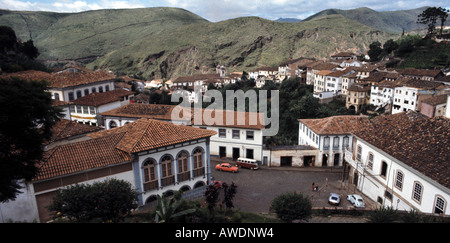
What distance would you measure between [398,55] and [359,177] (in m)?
60.8

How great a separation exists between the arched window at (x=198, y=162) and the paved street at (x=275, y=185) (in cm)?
316

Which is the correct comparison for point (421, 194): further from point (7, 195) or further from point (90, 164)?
point (7, 195)

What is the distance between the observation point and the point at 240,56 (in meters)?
132

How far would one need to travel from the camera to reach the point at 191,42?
5591 inches

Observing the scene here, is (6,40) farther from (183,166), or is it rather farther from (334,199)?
(334,199)

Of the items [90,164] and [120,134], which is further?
[120,134]

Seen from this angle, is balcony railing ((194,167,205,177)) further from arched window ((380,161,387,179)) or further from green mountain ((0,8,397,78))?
green mountain ((0,8,397,78))

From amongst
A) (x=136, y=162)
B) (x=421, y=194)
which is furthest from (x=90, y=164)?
(x=421, y=194)

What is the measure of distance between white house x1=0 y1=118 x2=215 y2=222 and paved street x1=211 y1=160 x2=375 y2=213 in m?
3.39

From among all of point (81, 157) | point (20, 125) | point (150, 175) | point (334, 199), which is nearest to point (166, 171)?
point (150, 175)

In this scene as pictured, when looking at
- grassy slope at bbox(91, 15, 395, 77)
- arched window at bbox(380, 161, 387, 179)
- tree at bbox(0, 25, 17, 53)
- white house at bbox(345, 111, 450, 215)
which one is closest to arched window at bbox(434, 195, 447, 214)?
white house at bbox(345, 111, 450, 215)

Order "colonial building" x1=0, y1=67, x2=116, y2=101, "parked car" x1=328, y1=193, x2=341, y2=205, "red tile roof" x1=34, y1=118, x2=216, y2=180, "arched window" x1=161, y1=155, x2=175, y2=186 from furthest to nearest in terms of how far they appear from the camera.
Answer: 1. "colonial building" x1=0, y1=67, x2=116, y2=101
2. "parked car" x1=328, y1=193, x2=341, y2=205
3. "arched window" x1=161, y1=155, x2=175, y2=186
4. "red tile roof" x1=34, y1=118, x2=216, y2=180

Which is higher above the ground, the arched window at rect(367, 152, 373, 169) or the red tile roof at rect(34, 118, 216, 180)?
the red tile roof at rect(34, 118, 216, 180)

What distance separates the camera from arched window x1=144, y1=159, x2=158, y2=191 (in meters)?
15.7
